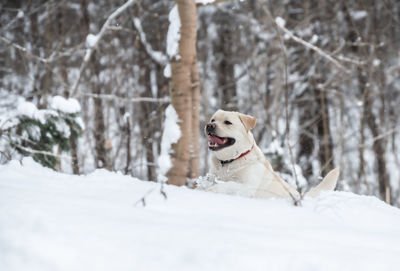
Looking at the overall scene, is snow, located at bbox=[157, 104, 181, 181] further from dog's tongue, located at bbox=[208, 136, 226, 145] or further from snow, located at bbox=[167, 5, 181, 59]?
dog's tongue, located at bbox=[208, 136, 226, 145]

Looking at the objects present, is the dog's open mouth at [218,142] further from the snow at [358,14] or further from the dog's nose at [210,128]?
the snow at [358,14]

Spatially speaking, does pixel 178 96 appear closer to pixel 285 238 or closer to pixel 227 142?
pixel 227 142

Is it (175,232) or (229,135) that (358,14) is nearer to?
(229,135)

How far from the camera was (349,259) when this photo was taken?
1.88 m

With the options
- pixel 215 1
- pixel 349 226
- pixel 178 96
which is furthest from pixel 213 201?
pixel 215 1

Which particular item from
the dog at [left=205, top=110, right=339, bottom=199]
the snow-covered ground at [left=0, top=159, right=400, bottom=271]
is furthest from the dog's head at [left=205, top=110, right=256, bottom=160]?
the snow-covered ground at [left=0, top=159, right=400, bottom=271]

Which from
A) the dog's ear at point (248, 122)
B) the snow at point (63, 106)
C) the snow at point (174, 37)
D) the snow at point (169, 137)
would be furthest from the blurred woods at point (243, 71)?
the dog's ear at point (248, 122)

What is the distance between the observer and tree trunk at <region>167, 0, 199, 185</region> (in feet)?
19.6

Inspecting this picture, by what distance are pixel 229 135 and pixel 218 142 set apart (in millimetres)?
129

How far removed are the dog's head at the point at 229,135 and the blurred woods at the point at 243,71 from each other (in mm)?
6133

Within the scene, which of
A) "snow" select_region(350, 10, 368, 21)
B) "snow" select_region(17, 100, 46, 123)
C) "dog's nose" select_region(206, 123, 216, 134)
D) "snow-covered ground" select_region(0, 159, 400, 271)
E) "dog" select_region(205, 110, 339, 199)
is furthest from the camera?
"snow" select_region(350, 10, 368, 21)

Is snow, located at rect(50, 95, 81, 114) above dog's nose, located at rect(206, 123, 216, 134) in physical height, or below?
above

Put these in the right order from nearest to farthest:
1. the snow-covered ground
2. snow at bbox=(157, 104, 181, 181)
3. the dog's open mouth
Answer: the snow-covered ground → the dog's open mouth → snow at bbox=(157, 104, 181, 181)

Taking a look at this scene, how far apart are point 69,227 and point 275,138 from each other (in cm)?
689
